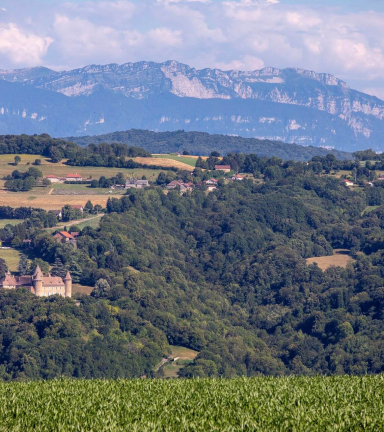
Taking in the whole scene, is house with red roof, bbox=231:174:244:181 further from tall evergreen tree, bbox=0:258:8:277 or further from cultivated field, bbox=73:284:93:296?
tall evergreen tree, bbox=0:258:8:277

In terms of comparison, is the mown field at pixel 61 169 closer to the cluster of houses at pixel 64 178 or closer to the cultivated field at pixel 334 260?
the cluster of houses at pixel 64 178

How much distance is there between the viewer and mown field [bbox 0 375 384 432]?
18547mm

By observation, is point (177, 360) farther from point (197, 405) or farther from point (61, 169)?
point (61, 169)

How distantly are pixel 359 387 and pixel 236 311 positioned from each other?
8542 centimetres

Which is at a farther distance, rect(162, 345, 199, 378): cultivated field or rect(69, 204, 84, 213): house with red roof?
rect(69, 204, 84, 213): house with red roof

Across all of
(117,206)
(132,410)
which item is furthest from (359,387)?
(117,206)

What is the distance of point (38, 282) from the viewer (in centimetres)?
9812

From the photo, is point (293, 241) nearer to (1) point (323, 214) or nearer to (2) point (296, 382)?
(1) point (323, 214)

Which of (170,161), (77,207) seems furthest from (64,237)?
(170,161)

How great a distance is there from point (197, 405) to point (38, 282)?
263ft

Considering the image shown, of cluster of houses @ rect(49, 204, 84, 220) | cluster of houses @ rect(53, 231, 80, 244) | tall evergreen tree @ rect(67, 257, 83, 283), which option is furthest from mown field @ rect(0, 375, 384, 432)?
cluster of houses @ rect(49, 204, 84, 220)

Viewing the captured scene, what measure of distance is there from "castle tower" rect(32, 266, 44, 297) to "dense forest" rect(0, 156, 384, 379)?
192 inches

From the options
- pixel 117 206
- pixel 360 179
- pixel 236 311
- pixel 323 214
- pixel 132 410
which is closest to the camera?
pixel 132 410

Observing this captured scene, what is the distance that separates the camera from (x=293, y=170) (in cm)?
16012
